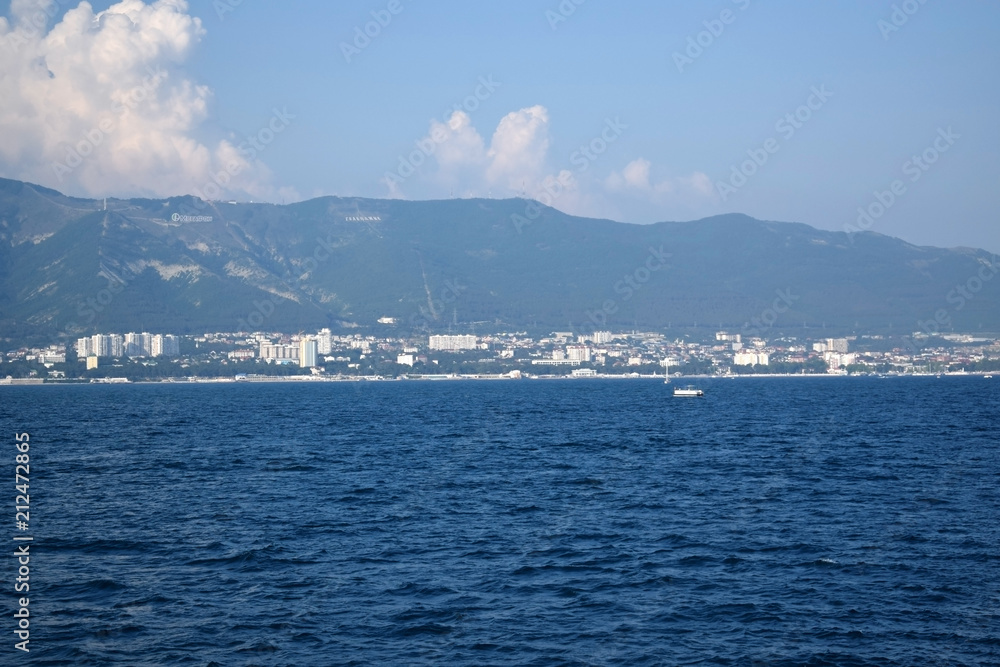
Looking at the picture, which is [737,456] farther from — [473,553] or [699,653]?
[699,653]

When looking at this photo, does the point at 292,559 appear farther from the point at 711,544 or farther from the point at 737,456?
the point at 737,456

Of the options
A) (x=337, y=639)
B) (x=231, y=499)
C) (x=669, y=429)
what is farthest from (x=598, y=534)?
(x=669, y=429)

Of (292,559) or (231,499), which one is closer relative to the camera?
(292,559)

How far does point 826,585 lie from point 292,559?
14.3 meters

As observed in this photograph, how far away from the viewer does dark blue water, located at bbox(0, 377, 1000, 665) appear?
1961cm

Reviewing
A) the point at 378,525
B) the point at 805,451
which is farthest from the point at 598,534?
the point at 805,451

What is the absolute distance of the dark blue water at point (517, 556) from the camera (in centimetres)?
1961

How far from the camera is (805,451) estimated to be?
54250 millimetres

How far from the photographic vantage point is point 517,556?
89.1ft

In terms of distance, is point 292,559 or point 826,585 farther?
point 292,559

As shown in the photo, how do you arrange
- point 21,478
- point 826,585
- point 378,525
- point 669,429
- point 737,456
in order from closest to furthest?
point 826,585 < point 378,525 < point 21,478 < point 737,456 < point 669,429

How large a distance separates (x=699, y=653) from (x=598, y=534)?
36.9 ft

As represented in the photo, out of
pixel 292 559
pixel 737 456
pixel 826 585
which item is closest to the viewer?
pixel 826 585

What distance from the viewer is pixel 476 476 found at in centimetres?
4447
